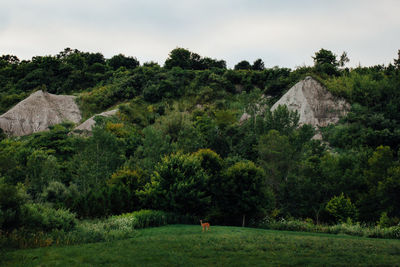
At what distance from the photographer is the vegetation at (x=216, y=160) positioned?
87.7 feet

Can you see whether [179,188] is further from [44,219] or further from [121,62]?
[121,62]

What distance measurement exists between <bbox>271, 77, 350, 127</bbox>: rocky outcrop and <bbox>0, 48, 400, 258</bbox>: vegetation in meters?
1.62

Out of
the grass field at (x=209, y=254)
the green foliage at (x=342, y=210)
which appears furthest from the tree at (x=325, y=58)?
the grass field at (x=209, y=254)

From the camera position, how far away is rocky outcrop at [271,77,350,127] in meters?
53.2

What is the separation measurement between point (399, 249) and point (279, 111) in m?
31.0

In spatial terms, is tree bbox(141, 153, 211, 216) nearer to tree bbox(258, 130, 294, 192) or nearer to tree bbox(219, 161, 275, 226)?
tree bbox(219, 161, 275, 226)

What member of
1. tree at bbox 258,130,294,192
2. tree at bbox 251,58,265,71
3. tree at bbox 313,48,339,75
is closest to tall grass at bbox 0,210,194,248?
tree at bbox 258,130,294,192

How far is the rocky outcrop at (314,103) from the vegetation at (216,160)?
1617mm

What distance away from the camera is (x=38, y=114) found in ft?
208

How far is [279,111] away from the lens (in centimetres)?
4472

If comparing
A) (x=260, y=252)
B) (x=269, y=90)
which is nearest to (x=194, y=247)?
(x=260, y=252)

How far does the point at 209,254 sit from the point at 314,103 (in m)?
46.2

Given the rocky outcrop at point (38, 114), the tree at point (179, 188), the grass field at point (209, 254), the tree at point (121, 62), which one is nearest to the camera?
the grass field at point (209, 254)

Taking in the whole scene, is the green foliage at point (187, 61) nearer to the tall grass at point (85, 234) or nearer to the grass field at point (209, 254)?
the tall grass at point (85, 234)
